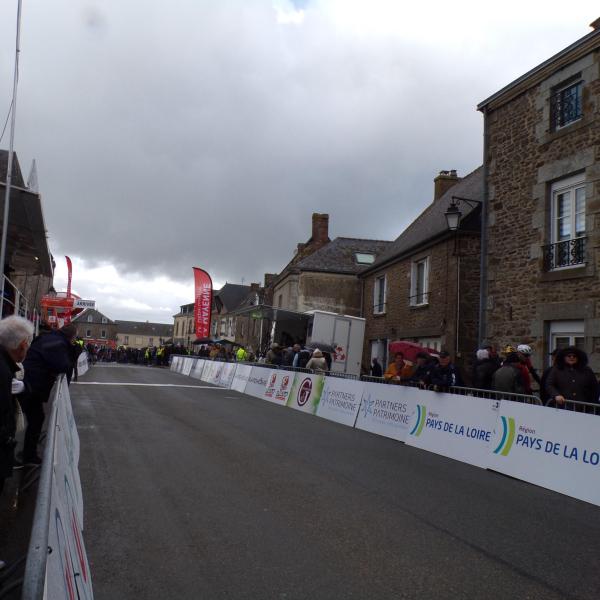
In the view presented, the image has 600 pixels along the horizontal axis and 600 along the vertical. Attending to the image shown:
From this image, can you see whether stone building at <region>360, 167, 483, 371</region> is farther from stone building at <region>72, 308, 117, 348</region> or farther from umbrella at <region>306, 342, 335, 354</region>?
stone building at <region>72, 308, 117, 348</region>

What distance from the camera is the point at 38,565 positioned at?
1.88 m

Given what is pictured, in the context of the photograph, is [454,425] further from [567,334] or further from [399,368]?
[567,334]

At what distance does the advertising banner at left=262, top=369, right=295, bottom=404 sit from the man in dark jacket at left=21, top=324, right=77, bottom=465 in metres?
9.83

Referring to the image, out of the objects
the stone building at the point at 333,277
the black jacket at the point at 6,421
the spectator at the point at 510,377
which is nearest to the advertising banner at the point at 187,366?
the stone building at the point at 333,277

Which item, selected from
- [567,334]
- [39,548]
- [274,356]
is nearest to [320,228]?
[274,356]

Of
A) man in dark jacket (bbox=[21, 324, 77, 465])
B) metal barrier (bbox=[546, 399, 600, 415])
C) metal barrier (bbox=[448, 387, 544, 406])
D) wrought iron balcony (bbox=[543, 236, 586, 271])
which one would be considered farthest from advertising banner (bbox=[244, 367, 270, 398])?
man in dark jacket (bbox=[21, 324, 77, 465])

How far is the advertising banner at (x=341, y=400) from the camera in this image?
504 inches

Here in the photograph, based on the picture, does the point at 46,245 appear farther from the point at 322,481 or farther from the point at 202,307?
the point at 202,307

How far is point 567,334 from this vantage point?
1381 centimetres

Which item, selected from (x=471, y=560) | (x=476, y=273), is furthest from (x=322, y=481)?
(x=476, y=273)

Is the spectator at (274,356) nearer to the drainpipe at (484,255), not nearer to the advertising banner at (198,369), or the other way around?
the advertising banner at (198,369)

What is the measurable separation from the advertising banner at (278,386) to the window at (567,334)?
21.8ft

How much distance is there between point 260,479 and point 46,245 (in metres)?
8.87

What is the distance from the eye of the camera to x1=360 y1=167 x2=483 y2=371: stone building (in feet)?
63.5
